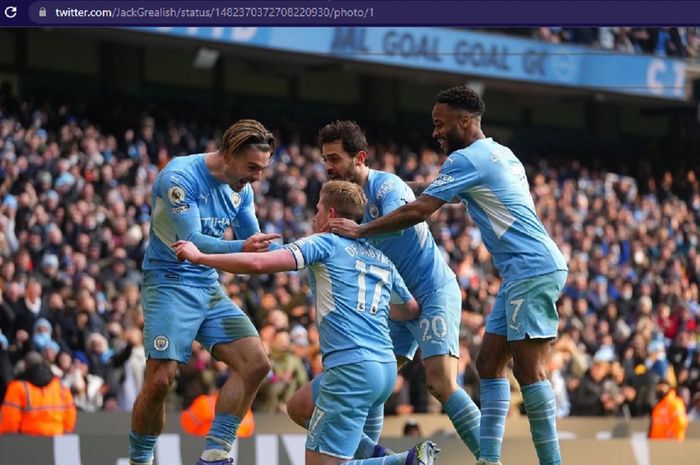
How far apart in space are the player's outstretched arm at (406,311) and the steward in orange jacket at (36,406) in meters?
5.49

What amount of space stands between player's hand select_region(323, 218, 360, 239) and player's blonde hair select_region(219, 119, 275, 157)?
3.60ft

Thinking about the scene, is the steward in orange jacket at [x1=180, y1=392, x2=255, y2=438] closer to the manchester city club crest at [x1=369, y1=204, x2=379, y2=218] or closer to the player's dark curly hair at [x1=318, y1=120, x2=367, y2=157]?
the manchester city club crest at [x1=369, y1=204, x2=379, y2=218]

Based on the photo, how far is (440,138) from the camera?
28.2ft

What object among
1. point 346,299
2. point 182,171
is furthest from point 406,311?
point 182,171

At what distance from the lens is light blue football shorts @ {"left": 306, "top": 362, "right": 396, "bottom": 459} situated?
754 cm

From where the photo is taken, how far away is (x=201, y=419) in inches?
553

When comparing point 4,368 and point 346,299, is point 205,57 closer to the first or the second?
point 4,368

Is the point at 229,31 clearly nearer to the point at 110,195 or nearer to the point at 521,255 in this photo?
the point at 110,195

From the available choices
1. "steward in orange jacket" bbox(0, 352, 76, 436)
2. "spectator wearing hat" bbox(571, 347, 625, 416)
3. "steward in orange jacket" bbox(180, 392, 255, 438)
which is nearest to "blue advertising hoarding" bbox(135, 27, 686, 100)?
"spectator wearing hat" bbox(571, 347, 625, 416)

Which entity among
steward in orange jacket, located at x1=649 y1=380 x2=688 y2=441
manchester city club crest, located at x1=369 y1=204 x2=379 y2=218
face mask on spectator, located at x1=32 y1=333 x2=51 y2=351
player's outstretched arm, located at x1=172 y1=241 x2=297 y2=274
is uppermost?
manchester city club crest, located at x1=369 y1=204 x2=379 y2=218

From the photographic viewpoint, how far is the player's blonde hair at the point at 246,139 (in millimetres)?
8664

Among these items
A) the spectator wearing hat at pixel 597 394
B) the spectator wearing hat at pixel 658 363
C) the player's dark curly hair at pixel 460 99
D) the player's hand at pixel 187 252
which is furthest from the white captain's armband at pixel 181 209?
the spectator wearing hat at pixel 658 363

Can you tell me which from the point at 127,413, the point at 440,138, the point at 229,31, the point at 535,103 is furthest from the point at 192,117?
the point at 440,138

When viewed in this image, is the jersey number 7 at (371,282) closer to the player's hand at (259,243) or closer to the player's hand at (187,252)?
the player's hand at (259,243)
